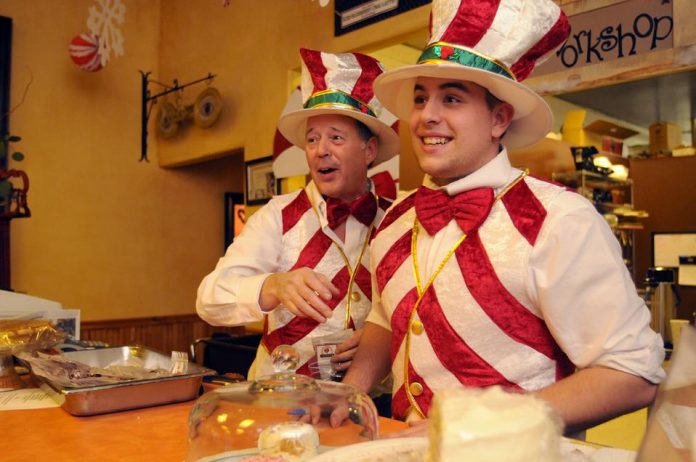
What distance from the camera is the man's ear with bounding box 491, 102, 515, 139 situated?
1473 millimetres

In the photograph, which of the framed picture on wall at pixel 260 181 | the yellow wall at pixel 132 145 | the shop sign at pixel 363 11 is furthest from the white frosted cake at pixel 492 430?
→ the yellow wall at pixel 132 145

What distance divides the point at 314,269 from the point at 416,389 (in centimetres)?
68

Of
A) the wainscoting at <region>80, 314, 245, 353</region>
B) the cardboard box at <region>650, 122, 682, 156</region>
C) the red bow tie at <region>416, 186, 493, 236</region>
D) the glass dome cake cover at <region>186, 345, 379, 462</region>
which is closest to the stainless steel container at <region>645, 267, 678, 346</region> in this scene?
the red bow tie at <region>416, 186, 493, 236</region>

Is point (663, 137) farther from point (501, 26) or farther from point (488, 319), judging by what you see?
point (488, 319)

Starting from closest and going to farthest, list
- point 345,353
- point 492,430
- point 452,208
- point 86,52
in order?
point 492,430 → point 452,208 → point 345,353 → point 86,52

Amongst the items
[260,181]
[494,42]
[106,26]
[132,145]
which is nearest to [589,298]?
[494,42]

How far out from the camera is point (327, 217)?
6.45ft

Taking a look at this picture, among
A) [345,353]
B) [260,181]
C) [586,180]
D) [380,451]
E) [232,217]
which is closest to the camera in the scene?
[380,451]

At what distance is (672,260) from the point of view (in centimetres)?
365

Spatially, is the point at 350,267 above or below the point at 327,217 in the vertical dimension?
below

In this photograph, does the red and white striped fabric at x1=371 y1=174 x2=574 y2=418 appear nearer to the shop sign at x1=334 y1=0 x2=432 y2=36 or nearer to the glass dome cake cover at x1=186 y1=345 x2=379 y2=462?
the glass dome cake cover at x1=186 y1=345 x2=379 y2=462

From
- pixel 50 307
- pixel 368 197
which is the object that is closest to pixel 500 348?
pixel 368 197

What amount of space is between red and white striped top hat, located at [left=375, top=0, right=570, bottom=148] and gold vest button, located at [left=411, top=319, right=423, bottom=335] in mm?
556

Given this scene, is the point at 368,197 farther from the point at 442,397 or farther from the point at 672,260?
the point at 672,260
